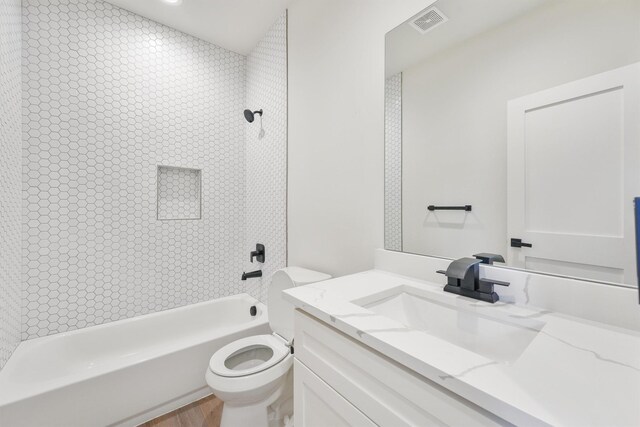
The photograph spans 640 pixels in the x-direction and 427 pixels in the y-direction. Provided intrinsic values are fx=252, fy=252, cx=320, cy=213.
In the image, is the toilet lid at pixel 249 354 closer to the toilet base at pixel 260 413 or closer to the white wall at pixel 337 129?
the toilet base at pixel 260 413

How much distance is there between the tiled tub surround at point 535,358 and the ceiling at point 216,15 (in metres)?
2.08

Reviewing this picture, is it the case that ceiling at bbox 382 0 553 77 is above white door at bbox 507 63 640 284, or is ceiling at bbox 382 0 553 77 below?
above

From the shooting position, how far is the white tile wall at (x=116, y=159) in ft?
5.36

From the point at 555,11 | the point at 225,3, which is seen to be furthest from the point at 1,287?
the point at 555,11

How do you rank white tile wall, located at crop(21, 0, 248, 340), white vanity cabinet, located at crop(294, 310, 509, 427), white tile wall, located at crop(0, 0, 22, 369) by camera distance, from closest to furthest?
white vanity cabinet, located at crop(294, 310, 509, 427)
white tile wall, located at crop(0, 0, 22, 369)
white tile wall, located at crop(21, 0, 248, 340)

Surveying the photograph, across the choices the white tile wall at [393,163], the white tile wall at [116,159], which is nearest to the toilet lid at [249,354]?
the white tile wall at [116,159]

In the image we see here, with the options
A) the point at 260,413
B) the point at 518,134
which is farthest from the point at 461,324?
the point at 260,413

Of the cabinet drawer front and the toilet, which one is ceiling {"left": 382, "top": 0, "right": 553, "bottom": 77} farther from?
the cabinet drawer front

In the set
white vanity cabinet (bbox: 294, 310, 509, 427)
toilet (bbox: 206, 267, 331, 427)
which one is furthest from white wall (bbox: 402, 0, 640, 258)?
toilet (bbox: 206, 267, 331, 427)

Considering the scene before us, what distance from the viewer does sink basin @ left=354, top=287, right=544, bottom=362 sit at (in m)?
0.67

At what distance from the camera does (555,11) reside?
736mm

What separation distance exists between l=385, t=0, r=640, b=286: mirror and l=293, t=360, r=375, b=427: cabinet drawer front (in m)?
0.63

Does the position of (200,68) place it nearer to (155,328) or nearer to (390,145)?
(390,145)

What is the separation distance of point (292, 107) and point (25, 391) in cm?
207
